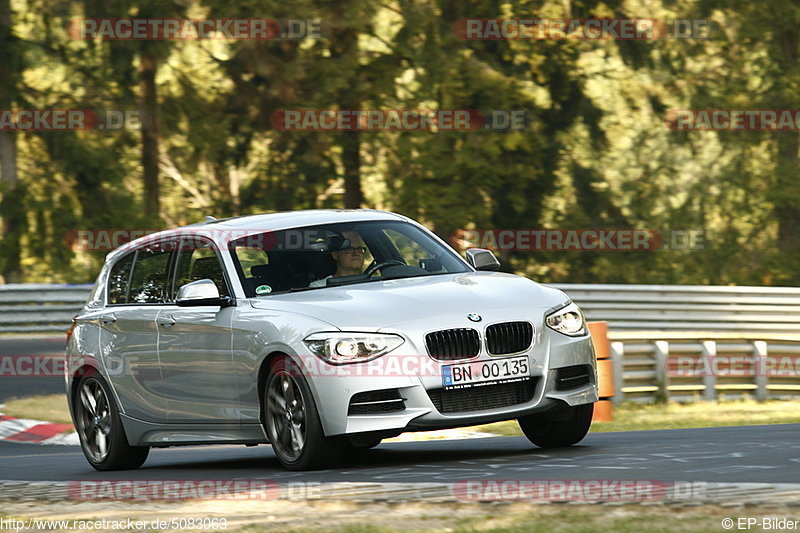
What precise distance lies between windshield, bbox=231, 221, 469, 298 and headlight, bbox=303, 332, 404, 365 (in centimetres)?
97

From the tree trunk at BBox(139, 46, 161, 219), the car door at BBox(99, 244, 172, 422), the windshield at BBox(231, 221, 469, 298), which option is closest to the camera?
the windshield at BBox(231, 221, 469, 298)

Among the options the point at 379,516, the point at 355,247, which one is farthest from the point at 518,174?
the point at 379,516

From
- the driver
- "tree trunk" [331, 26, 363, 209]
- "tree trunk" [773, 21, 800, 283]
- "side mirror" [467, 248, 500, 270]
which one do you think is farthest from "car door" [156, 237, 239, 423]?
"tree trunk" [773, 21, 800, 283]

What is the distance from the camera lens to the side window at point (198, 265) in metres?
9.67

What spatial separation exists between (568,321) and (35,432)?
8.57 metres

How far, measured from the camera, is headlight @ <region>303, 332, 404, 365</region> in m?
8.32

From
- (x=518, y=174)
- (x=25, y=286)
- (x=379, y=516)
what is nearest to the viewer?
(x=379, y=516)

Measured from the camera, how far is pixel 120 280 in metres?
11.0

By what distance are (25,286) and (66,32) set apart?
801 cm

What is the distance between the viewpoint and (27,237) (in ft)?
101

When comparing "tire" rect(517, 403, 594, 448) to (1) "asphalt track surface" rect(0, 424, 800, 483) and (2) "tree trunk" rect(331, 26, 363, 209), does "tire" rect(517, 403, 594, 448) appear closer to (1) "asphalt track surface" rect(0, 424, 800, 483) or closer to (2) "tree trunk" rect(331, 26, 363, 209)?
(1) "asphalt track surface" rect(0, 424, 800, 483)

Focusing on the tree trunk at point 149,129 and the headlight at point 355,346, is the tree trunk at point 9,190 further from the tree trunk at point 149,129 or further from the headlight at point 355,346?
the headlight at point 355,346

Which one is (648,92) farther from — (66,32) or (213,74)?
(66,32)

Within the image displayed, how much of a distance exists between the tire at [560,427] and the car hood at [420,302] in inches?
29.1
